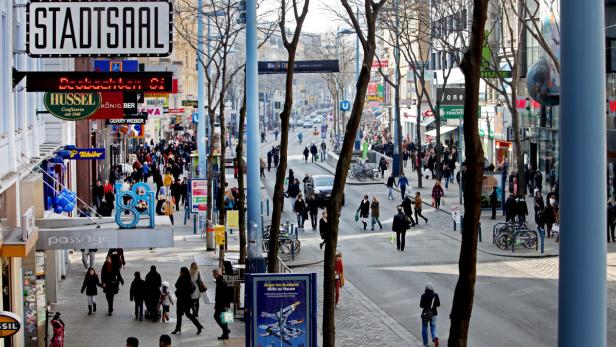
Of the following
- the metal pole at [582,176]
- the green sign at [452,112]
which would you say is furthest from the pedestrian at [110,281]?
the green sign at [452,112]

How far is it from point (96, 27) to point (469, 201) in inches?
214

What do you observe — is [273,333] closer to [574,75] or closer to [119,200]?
[119,200]

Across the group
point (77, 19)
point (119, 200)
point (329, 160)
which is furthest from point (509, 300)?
point (329, 160)

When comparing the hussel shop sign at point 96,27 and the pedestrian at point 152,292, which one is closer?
the hussel shop sign at point 96,27

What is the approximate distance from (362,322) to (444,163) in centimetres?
3990

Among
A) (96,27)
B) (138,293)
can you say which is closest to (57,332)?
(138,293)

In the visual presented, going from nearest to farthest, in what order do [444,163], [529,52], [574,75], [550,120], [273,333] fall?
[574,75] → [273,333] → [550,120] → [529,52] → [444,163]

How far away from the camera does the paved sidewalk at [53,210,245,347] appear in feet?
73.6

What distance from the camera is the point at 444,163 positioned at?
63281mm

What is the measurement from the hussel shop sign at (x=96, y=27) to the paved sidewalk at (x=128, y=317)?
31.7 ft

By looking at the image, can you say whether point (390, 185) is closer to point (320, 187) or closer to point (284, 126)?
point (320, 187)

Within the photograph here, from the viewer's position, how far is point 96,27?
13531 millimetres

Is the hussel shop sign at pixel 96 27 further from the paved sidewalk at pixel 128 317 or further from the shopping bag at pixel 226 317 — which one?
the paved sidewalk at pixel 128 317

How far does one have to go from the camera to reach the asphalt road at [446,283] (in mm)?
22984
